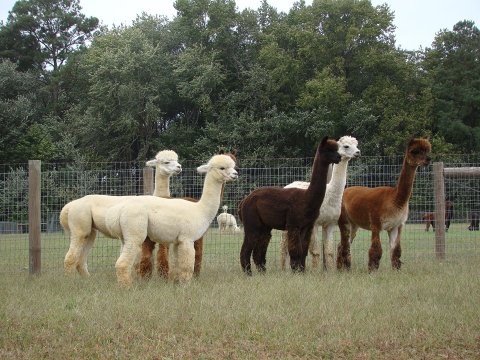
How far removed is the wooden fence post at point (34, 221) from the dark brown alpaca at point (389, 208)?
16.3 feet

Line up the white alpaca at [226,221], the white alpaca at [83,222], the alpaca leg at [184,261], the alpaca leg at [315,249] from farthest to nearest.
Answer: the white alpaca at [226,221] < the alpaca leg at [315,249] < the white alpaca at [83,222] < the alpaca leg at [184,261]

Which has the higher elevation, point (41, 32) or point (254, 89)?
point (41, 32)

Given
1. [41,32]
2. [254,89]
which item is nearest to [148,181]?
[254,89]

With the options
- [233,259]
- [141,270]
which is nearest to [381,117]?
[233,259]

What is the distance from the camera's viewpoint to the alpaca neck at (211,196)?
29.7 feet

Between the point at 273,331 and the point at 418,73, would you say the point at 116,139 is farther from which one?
the point at 273,331

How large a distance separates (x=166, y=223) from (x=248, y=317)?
8.40ft

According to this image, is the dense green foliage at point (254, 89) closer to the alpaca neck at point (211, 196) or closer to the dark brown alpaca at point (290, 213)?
the dark brown alpaca at point (290, 213)

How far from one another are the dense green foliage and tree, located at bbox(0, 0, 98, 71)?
6011 mm

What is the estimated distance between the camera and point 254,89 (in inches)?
1594

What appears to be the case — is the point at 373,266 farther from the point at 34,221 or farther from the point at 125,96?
the point at 125,96

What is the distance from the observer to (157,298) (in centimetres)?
738

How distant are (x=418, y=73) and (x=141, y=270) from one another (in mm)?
36375

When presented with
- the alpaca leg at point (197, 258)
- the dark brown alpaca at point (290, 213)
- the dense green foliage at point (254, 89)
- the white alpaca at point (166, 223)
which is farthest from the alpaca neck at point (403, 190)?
the dense green foliage at point (254, 89)
